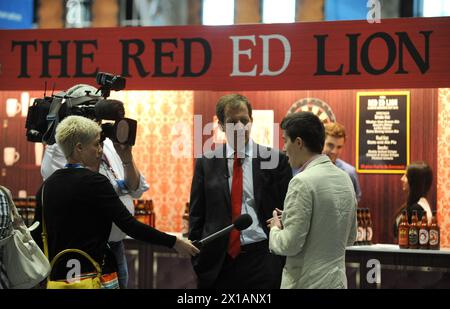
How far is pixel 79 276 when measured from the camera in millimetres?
3312

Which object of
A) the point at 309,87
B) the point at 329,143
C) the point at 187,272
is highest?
the point at 309,87

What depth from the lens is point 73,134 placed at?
134 inches

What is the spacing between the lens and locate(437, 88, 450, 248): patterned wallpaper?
6.19 metres

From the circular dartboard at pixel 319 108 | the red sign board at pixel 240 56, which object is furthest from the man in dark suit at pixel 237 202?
the circular dartboard at pixel 319 108

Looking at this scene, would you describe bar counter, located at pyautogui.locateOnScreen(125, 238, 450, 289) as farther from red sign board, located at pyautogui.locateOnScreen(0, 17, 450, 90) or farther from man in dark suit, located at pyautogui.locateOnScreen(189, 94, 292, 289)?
man in dark suit, located at pyautogui.locateOnScreen(189, 94, 292, 289)

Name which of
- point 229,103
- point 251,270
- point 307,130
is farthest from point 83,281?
point 229,103

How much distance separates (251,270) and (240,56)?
2263mm

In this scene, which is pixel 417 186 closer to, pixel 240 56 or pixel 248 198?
pixel 240 56

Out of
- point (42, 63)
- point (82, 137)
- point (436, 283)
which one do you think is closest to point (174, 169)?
point (42, 63)

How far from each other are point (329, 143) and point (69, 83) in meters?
2.04

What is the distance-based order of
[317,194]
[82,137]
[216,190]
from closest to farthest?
1. [317,194]
2. [82,137]
3. [216,190]

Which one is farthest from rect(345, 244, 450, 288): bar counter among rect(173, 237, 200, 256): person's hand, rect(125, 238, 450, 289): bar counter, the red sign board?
rect(173, 237, 200, 256): person's hand

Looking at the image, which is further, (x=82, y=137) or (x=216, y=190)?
(x=216, y=190)

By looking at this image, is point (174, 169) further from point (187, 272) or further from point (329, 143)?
point (329, 143)
